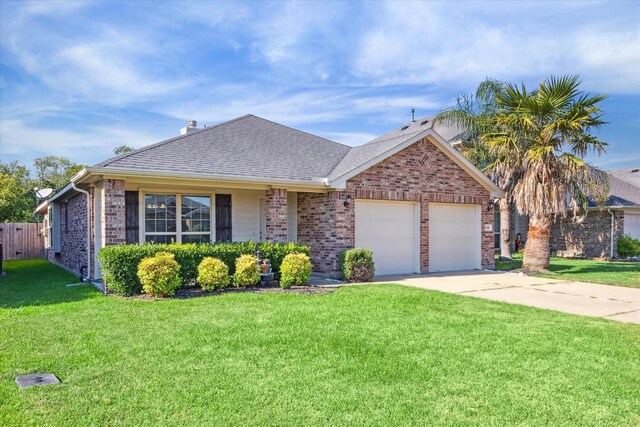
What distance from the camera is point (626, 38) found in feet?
40.7

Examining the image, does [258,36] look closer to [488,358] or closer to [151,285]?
[151,285]

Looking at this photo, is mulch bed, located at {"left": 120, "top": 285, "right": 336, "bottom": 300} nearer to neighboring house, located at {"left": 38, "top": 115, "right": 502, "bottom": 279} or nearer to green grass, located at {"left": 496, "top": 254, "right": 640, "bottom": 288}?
neighboring house, located at {"left": 38, "top": 115, "right": 502, "bottom": 279}

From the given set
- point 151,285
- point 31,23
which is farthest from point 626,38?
point 31,23

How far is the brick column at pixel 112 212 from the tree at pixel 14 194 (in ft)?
64.2

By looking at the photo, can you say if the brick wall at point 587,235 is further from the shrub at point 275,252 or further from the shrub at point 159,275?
the shrub at point 159,275

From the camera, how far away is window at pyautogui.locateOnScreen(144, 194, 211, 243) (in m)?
12.4

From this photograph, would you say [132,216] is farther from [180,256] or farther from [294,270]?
[294,270]

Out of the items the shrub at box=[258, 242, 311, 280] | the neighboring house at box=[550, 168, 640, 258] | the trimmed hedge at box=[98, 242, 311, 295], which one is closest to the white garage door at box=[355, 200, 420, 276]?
the trimmed hedge at box=[98, 242, 311, 295]

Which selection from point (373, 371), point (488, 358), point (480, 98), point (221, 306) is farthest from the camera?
point (480, 98)

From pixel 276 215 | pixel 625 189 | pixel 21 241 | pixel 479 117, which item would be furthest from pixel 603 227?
pixel 21 241

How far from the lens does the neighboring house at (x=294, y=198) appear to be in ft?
38.4

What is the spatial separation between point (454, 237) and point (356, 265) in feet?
16.6

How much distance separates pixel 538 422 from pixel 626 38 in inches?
498

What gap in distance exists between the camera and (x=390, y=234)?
14242 millimetres
